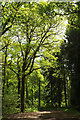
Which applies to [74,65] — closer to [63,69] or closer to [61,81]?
[63,69]

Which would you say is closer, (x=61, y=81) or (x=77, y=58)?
(x=77, y=58)

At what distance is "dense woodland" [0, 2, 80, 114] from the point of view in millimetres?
8227

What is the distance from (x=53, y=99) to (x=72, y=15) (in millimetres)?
20460

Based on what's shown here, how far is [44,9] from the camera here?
7.06 m

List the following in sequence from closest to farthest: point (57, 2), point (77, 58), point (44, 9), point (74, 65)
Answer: point (44, 9)
point (57, 2)
point (77, 58)
point (74, 65)

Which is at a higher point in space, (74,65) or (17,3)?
(17,3)

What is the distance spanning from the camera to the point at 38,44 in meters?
16.6

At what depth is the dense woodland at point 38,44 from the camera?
8227 mm

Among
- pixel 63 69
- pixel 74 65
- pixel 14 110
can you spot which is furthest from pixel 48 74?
pixel 74 65

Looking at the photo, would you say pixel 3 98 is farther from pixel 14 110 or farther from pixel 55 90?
pixel 55 90

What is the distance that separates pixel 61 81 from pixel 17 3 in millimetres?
18238

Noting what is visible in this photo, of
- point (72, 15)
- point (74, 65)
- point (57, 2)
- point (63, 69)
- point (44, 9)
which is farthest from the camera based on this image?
point (63, 69)

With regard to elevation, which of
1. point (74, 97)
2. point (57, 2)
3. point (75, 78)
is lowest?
point (74, 97)

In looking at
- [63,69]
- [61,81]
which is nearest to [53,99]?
[61,81]
